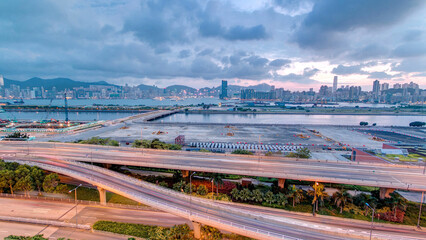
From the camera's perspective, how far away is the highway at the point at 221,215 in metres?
16.3

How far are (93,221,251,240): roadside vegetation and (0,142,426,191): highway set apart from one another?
885 centimetres

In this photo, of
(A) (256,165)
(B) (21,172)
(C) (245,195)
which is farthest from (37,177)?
(A) (256,165)

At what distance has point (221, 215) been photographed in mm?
18500

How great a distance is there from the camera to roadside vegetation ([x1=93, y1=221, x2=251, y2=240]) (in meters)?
18.4

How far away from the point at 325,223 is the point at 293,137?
161 ft

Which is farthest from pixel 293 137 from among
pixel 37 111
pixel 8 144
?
pixel 37 111

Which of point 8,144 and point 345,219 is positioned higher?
point 8,144

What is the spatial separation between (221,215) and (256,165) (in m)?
13.3

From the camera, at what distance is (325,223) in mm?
22344

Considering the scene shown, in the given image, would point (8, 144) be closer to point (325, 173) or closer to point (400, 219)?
point (325, 173)

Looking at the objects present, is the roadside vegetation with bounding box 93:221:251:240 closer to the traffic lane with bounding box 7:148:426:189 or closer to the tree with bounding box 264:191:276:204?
the tree with bounding box 264:191:276:204

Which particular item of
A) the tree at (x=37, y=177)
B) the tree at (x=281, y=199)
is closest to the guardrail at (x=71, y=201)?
the tree at (x=37, y=177)

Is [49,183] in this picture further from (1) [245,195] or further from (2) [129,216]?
(1) [245,195]

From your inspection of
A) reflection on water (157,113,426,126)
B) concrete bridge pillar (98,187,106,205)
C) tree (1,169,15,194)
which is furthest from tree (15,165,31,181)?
reflection on water (157,113,426,126)
